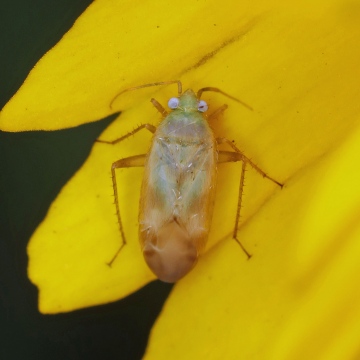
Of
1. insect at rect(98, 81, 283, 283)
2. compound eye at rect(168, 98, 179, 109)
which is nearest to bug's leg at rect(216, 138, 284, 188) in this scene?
insect at rect(98, 81, 283, 283)

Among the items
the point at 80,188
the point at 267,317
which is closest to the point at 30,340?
the point at 80,188

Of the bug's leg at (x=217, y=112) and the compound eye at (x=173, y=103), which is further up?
the compound eye at (x=173, y=103)

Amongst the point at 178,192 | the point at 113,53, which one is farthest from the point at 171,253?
the point at 113,53

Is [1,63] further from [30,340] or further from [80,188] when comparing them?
[30,340]

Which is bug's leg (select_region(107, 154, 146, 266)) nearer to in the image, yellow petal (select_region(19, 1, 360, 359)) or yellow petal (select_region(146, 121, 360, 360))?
yellow petal (select_region(19, 1, 360, 359))

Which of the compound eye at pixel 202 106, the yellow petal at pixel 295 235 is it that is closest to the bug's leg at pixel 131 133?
the compound eye at pixel 202 106

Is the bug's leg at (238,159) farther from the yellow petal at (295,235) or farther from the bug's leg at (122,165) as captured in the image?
the bug's leg at (122,165)

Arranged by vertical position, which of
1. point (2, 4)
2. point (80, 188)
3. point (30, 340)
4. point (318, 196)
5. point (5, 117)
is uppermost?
point (2, 4)
